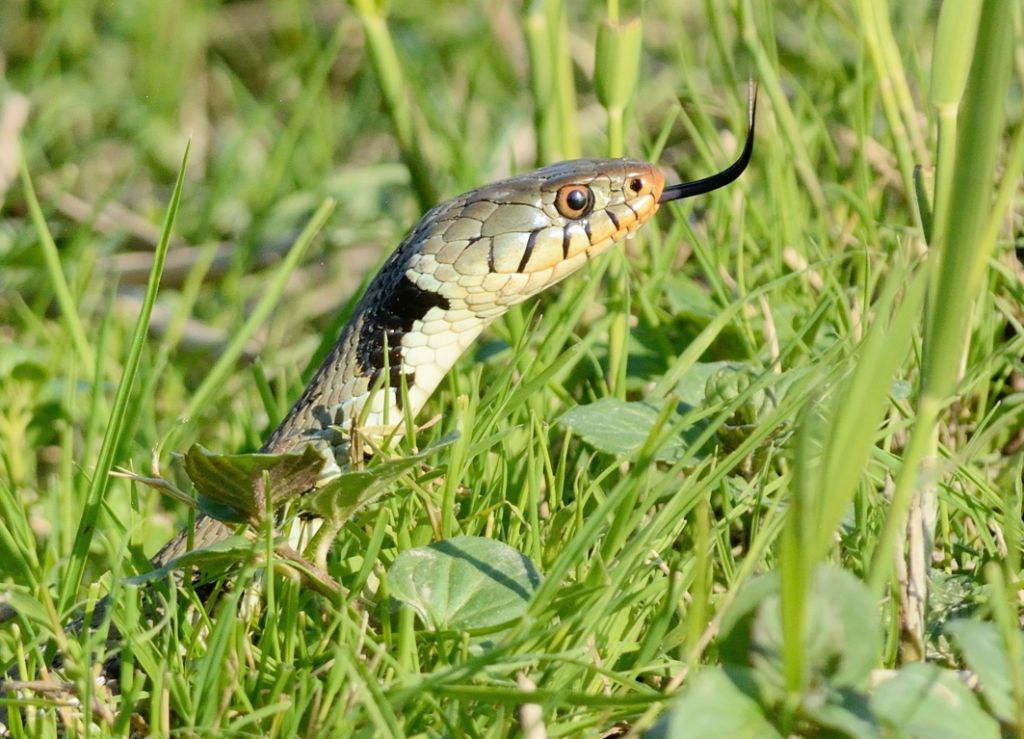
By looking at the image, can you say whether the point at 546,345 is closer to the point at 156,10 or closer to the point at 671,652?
the point at 671,652

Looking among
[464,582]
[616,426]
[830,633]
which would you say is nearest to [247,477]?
[464,582]

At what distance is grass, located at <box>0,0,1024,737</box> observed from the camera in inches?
52.3

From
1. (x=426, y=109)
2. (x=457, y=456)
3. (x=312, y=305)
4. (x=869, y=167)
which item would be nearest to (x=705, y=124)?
(x=869, y=167)

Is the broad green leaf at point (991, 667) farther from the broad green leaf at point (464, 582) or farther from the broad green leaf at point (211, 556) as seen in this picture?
the broad green leaf at point (211, 556)

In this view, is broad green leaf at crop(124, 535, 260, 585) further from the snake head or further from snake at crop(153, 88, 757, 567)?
the snake head

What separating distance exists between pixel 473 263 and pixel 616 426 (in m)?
0.54

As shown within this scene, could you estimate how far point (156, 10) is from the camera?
497 centimetres

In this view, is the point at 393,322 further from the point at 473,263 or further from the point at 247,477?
the point at 247,477

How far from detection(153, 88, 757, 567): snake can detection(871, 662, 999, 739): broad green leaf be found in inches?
45.9

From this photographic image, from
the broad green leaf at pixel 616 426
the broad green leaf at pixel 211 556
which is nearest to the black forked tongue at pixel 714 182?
the broad green leaf at pixel 616 426

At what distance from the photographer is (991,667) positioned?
1175mm

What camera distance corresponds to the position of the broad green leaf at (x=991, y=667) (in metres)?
1.17

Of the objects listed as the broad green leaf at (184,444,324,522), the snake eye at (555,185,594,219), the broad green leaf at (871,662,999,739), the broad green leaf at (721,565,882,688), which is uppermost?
the snake eye at (555,185,594,219)

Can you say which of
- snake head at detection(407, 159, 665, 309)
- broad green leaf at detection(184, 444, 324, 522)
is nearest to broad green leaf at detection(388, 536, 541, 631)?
broad green leaf at detection(184, 444, 324, 522)
